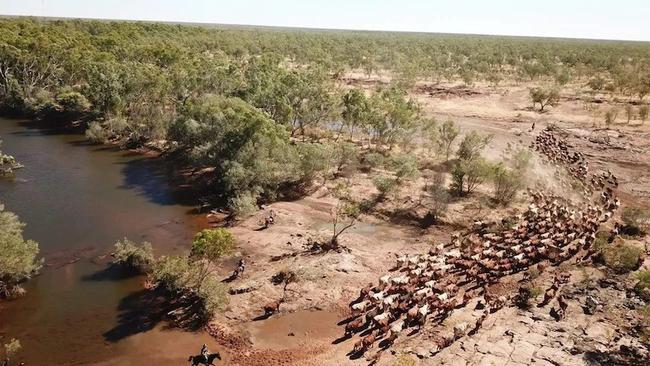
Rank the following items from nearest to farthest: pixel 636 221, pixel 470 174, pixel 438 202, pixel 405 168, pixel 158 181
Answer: pixel 636 221 < pixel 438 202 < pixel 470 174 < pixel 405 168 < pixel 158 181

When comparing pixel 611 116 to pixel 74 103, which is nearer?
pixel 74 103

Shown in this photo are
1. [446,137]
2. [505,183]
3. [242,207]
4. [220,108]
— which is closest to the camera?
[242,207]

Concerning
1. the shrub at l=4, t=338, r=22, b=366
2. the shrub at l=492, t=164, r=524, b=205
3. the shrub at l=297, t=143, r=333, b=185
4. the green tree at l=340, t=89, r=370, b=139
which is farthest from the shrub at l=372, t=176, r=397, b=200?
the shrub at l=4, t=338, r=22, b=366

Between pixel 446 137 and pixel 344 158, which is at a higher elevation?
pixel 446 137

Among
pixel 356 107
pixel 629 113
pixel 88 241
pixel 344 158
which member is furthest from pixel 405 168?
pixel 629 113

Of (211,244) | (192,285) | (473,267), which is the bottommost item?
(192,285)

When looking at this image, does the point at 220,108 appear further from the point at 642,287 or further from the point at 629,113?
the point at 629,113

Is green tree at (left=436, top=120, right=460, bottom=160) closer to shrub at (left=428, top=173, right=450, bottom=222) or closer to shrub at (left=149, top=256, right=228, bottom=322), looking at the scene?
shrub at (left=428, top=173, right=450, bottom=222)

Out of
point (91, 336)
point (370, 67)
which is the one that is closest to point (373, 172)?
point (91, 336)
